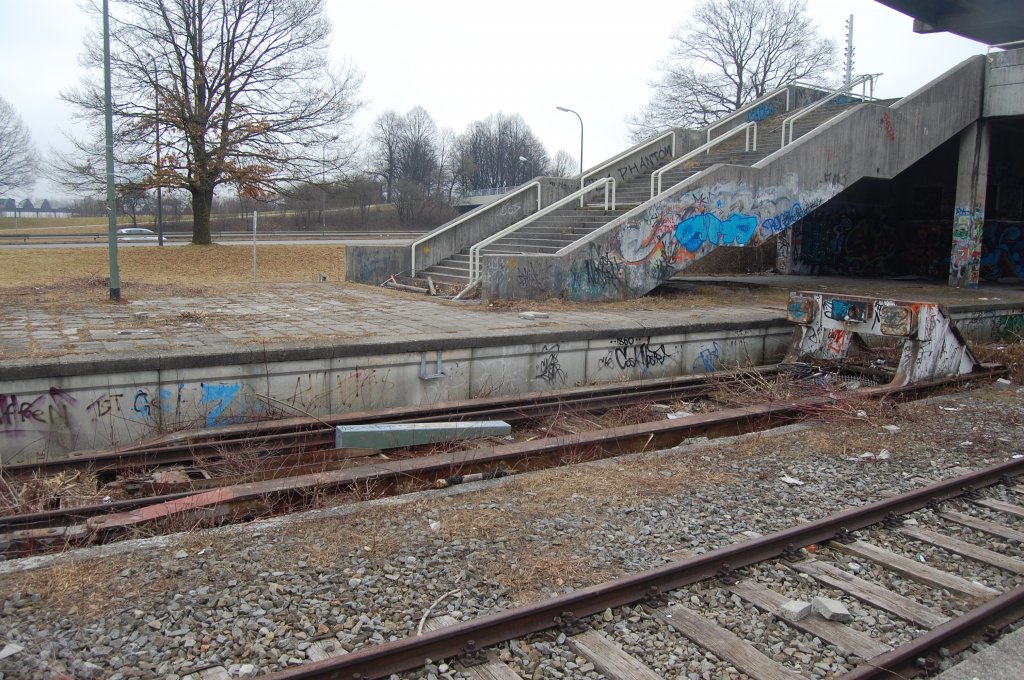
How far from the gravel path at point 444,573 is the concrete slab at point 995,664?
0.41 meters

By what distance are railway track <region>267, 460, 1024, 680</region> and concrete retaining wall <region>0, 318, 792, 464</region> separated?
544cm

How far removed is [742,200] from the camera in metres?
17.5

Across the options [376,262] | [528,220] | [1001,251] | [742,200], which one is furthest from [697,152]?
[1001,251]

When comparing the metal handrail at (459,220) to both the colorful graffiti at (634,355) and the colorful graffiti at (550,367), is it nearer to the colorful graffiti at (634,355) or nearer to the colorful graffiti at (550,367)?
the colorful graffiti at (634,355)

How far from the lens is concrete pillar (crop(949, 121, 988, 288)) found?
22.1m

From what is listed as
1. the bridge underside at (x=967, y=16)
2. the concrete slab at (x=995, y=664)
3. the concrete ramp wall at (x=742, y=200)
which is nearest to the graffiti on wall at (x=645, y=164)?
the concrete ramp wall at (x=742, y=200)

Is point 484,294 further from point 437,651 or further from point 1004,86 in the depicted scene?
point 1004,86

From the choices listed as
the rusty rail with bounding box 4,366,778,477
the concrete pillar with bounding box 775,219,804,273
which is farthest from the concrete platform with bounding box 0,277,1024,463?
the concrete pillar with bounding box 775,219,804,273

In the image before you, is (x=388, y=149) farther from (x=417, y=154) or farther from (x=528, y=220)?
(x=528, y=220)

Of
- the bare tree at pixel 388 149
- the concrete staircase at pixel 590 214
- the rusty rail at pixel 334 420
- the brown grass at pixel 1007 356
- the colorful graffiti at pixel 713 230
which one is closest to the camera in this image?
the rusty rail at pixel 334 420

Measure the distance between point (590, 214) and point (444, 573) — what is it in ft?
47.3

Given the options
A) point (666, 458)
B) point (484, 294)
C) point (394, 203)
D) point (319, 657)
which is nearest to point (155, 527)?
point (319, 657)

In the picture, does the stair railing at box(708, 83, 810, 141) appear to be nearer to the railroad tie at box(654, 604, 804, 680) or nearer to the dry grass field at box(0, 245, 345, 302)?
the dry grass field at box(0, 245, 345, 302)

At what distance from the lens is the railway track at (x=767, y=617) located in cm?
413
